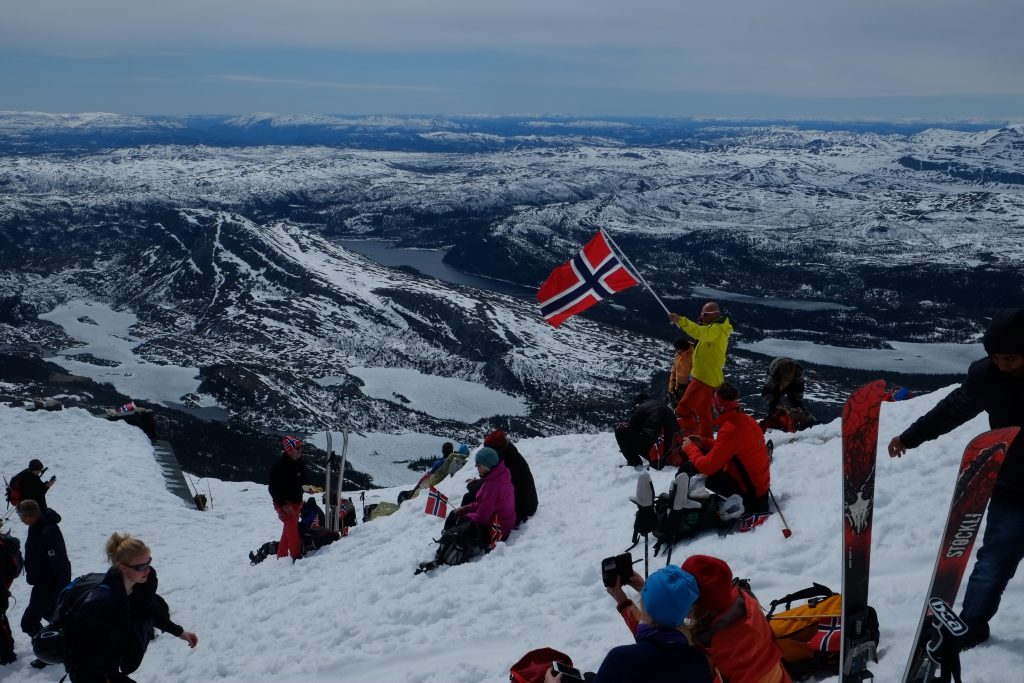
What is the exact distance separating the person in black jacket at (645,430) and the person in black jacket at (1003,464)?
6960mm

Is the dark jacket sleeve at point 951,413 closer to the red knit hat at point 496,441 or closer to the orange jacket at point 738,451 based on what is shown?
the orange jacket at point 738,451

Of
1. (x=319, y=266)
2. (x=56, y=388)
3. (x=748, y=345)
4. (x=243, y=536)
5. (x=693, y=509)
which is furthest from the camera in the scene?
(x=319, y=266)

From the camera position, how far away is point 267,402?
320ft

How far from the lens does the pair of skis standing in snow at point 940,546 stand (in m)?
4.34

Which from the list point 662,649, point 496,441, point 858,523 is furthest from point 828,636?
point 496,441

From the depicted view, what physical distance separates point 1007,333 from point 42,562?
10.2m

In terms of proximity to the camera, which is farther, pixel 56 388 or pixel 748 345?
pixel 748 345

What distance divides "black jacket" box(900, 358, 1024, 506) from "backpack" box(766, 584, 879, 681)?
1.31m

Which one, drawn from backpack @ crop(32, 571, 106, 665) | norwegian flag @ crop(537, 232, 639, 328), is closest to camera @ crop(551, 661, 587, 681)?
backpack @ crop(32, 571, 106, 665)

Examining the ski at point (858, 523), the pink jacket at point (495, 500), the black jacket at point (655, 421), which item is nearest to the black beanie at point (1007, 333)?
the ski at point (858, 523)

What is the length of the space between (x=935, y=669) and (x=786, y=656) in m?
1.07

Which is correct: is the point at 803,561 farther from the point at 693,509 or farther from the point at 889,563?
the point at 693,509

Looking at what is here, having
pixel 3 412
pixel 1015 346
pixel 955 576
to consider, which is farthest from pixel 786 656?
pixel 3 412

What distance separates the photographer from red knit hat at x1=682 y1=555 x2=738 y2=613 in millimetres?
4246
